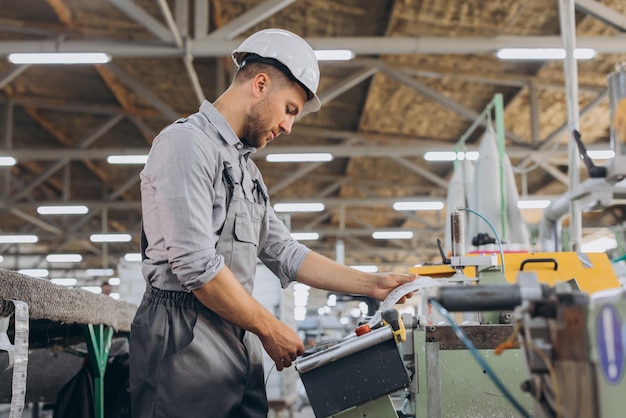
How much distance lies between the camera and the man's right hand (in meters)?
1.60

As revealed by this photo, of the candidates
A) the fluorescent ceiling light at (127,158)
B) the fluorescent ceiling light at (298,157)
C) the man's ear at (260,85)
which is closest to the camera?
the man's ear at (260,85)

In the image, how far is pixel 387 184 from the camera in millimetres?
11172

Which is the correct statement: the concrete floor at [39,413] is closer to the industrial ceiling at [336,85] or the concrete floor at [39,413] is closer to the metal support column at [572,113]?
the metal support column at [572,113]

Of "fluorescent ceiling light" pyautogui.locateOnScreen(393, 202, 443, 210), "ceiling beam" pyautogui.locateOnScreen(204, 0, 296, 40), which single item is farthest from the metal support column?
"fluorescent ceiling light" pyautogui.locateOnScreen(393, 202, 443, 210)

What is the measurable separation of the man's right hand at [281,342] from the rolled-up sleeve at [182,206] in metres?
0.21

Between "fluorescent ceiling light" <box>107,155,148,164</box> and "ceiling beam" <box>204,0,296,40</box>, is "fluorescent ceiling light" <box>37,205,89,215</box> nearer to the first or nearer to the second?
"fluorescent ceiling light" <box>107,155,148,164</box>

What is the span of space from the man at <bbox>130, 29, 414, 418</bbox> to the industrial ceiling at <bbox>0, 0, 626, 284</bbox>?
288 centimetres

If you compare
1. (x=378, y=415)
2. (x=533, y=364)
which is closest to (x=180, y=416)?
(x=378, y=415)

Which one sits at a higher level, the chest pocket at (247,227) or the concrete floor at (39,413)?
the chest pocket at (247,227)

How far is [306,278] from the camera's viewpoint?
205 centimetres

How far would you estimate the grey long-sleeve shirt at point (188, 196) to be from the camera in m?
1.52

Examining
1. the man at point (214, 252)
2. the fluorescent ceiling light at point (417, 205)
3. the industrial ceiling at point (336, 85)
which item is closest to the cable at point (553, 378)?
the man at point (214, 252)

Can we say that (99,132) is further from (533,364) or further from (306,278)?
(533,364)

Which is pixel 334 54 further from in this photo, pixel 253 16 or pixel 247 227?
pixel 247 227
